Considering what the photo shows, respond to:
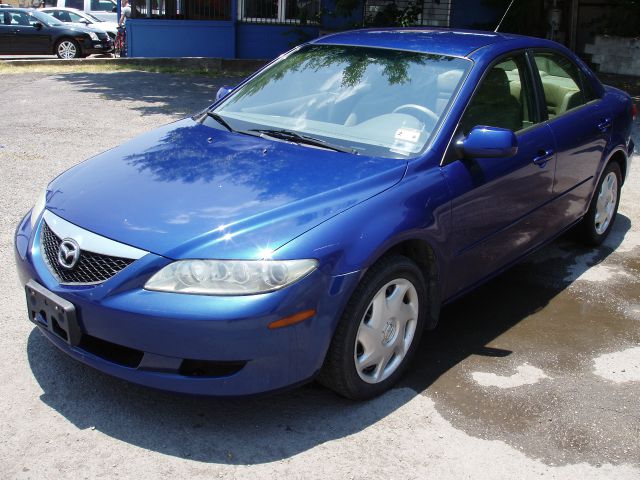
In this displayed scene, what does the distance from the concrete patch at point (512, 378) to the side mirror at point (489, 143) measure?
113cm

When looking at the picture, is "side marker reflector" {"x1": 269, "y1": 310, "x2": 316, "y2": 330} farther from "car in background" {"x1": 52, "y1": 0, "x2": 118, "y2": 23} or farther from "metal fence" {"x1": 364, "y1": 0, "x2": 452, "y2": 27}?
"car in background" {"x1": 52, "y1": 0, "x2": 118, "y2": 23}

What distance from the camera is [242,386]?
3211mm

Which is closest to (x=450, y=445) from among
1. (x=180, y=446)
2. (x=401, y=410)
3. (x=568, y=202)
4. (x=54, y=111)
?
(x=401, y=410)

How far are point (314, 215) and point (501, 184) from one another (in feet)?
4.66

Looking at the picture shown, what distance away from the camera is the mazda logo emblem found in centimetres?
338

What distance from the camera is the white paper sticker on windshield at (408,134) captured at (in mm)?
4082

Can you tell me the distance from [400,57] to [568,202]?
1582 mm

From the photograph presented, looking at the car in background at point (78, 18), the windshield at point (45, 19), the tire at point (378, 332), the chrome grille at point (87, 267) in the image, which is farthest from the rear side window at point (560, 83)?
the car in background at point (78, 18)

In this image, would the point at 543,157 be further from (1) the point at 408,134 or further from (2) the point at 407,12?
(2) the point at 407,12

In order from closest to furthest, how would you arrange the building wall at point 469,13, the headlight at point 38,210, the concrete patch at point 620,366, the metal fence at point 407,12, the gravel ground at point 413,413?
the gravel ground at point 413,413 < the headlight at point 38,210 < the concrete patch at point 620,366 < the metal fence at point 407,12 < the building wall at point 469,13

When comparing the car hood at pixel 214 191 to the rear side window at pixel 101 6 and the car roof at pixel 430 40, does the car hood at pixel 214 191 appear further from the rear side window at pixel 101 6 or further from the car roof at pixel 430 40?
the rear side window at pixel 101 6

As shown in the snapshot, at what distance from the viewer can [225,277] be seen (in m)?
3.13

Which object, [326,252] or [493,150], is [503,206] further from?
[326,252]

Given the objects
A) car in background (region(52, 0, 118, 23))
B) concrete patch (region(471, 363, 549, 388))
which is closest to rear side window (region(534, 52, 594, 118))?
concrete patch (region(471, 363, 549, 388))
